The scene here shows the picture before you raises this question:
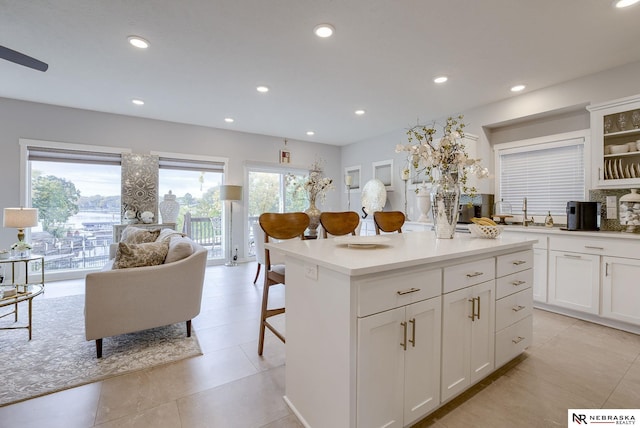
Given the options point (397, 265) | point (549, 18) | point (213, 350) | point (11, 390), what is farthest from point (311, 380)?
point (549, 18)

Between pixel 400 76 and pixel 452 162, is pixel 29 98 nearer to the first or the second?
pixel 400 76

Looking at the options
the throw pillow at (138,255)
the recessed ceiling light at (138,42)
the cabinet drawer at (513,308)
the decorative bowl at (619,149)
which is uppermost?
the recessed ceiling light at (138,42)

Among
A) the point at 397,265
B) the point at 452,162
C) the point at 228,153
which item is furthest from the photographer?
the point at 228,153

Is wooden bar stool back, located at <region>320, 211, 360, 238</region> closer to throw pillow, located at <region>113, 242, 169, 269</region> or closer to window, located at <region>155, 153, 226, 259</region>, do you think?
throw pillow, located at <region>113, 242, 169, 269</region>

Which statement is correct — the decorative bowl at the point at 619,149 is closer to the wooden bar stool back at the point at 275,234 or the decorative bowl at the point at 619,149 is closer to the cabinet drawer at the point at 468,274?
the cabinet drawer at the point at 468,274

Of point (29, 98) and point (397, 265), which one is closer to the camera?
point (397, 265)

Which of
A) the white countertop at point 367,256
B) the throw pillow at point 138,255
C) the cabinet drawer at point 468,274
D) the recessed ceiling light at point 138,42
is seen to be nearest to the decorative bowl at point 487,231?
the white countertop at point 367,256

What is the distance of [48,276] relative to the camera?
4.32m

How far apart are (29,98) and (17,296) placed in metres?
3.37

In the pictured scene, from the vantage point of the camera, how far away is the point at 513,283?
6.40 feet

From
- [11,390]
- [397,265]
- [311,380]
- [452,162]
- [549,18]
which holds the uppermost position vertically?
[549,18]

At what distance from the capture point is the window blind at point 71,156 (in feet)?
Answer: 14.0

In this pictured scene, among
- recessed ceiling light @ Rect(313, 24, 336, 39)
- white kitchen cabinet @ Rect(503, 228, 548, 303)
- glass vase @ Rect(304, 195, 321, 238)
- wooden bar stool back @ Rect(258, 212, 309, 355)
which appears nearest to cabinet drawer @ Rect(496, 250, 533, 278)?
white kitchen cabinet @ Rect(503, 228, 548, 303)

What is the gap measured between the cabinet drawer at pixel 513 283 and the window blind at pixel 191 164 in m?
5.14
